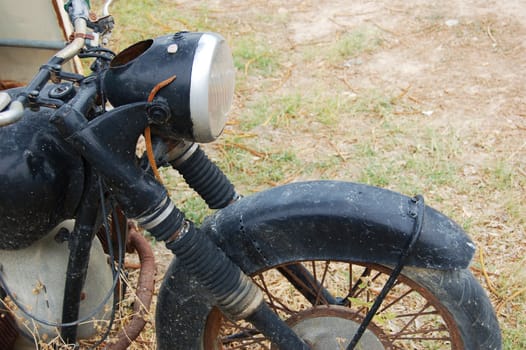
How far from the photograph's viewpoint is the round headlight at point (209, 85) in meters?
Answer: 1.17

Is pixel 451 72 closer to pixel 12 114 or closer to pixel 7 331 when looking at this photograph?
pixel 7 331

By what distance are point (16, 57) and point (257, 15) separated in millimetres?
1919

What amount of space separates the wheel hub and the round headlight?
60cm

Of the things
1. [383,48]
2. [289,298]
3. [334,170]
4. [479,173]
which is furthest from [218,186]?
[383,48]

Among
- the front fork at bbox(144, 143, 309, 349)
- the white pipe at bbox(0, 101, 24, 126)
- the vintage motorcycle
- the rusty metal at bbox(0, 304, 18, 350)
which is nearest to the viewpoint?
the white pipe at bbox(0, 101, 24, 126)

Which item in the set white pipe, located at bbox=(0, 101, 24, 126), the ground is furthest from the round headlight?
the ground

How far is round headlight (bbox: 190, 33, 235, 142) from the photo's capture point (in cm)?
117

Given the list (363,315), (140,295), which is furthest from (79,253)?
(363,315)

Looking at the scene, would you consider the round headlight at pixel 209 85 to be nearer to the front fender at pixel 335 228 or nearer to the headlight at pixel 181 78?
the headlight at pixel 181 78

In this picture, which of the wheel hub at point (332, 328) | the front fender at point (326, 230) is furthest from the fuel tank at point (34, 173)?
the wheel hub at point (332, 328)

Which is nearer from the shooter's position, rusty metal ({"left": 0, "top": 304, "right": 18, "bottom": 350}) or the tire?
the tire

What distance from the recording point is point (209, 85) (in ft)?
3.87

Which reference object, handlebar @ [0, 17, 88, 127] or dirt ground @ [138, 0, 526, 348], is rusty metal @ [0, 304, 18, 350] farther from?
handlebar @ [0, 17, 88, 127]

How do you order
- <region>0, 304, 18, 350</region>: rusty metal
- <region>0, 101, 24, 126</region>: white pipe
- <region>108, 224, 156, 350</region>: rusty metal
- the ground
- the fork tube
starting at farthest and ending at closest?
the ground
<region>0, 304, 18, 350</region>: rusty metal
<region>108, 224, 156, 350</region>: rusty metal
the fork tube
<region>0, 101, 24, 126</region>: white pipe
